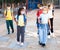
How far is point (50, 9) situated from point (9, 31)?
2.75 meters

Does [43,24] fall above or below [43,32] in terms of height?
above

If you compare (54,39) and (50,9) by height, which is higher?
(50,9)

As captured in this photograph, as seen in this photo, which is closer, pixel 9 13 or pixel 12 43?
pixel 12 43

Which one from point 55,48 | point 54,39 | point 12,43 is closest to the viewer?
point 55,48

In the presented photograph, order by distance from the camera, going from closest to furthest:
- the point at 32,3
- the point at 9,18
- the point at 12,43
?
the point at 12,43
the point at 9,18
the point at 32,3

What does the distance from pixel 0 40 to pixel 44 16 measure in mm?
2597

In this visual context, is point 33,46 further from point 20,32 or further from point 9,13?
point 9,13

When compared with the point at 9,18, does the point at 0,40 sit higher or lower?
lower

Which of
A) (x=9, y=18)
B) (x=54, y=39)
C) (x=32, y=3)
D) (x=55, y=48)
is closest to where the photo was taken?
(x=55, y=48)

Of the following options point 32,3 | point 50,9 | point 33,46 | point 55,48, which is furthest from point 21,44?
point 32,3

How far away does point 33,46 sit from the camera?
9.76m

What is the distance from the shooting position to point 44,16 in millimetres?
9547

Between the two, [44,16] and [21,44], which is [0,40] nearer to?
[21,44]

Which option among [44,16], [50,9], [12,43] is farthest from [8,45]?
[50,9]
